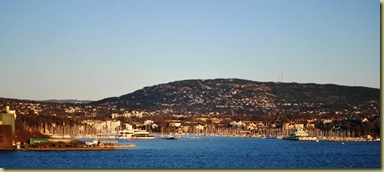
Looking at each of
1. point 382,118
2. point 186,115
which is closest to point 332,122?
point 186,115

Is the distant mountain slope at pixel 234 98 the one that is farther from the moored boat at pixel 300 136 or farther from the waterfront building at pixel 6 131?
the waterfront building at pixel 6 131

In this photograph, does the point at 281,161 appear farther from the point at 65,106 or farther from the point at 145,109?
the point at 145,109

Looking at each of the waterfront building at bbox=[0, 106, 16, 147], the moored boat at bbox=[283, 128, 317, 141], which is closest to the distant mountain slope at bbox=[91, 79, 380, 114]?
the moored boat at bbox=[283, 128, 317, 141]

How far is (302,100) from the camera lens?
472ft

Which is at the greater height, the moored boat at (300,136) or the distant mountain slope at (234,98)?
the distant mountain slope at (234,98)

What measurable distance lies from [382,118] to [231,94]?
13454 cm

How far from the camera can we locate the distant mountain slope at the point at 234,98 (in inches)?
5379

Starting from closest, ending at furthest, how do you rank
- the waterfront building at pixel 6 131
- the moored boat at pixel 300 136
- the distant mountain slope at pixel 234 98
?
the waterfront building at pixel 6 131, the moored boat at pixel 300 136, the distant mountain slope at pixel 234 98

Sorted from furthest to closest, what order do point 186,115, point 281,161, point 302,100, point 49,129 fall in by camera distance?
point 186,115, point 302,100, point 49,129, point 281,161

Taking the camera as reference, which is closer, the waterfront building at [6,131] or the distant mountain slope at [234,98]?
the waterfront building at [6,131]

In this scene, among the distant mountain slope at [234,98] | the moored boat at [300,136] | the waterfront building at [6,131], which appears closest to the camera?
the waterfront building at [6,131]

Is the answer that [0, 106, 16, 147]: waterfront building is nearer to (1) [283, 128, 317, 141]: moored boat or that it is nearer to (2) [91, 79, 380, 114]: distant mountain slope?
(1) [283, 128, 317, 141]: moored boat

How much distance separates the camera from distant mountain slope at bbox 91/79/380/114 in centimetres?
13662

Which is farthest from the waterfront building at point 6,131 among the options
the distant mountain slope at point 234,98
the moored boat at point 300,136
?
the distant mountain slope at point 234,98
